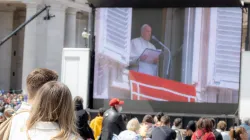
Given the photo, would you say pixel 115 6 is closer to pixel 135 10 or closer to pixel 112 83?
pixel 135 10

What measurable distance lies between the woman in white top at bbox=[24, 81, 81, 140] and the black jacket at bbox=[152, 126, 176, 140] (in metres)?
5.28

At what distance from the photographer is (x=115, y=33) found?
19266mm

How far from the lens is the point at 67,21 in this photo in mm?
41438

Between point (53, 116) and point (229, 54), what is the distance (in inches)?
617

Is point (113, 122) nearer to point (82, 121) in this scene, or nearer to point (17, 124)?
point (82, 121)

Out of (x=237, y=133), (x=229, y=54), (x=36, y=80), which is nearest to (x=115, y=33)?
(x=229, y=54)

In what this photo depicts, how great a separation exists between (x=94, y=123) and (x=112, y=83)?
782 centimetres

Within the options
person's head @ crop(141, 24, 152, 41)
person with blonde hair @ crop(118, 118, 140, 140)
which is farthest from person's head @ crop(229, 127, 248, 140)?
person's head @ crop(141, 24, 152, 41)

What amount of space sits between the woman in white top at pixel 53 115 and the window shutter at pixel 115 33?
52.3 feet

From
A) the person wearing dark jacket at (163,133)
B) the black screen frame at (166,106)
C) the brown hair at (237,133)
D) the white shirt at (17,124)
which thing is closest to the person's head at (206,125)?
the brown hair at (237,133)

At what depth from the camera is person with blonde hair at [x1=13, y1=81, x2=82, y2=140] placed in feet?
10.5

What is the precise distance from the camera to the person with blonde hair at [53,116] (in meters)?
3.21

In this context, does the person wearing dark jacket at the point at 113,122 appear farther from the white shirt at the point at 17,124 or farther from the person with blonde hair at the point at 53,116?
the person with blonde hair at the point at 53,116

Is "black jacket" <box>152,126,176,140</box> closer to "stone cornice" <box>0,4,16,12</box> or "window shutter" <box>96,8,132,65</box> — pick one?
"window shutter" <box>96,8,132,65</box>
